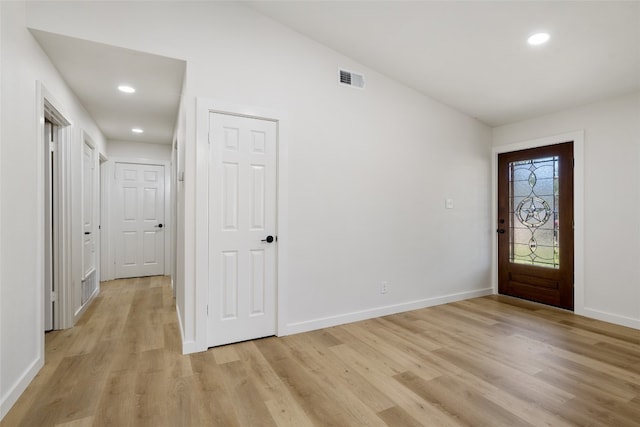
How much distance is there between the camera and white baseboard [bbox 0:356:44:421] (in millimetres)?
1837

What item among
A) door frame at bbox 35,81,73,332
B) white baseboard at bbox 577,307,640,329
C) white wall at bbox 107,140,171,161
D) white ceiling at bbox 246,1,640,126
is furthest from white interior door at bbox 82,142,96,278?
white baseboard at bbox 577,307,640,329

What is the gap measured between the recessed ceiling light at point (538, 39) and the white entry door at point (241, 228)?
241cm

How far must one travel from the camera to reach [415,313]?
3729mm

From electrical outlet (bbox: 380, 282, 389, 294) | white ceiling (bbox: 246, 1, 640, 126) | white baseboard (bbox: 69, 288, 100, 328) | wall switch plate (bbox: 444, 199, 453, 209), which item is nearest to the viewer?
white ceiling (bbox: 246, 1, 640, 126)

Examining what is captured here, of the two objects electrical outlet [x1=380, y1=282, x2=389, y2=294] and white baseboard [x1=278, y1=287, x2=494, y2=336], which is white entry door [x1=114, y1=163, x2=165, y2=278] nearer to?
white baseboard [x1=278, y1=287, x2=494, y2=336]

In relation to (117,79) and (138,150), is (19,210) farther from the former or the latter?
(138,150)

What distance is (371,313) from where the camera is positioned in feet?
11.6

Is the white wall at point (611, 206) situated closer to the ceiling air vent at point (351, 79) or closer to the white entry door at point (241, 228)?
the ceiling air vent at point (351, 79)

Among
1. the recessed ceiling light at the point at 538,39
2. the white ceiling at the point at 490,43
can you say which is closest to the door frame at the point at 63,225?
the white ceiling at the point at 490,43

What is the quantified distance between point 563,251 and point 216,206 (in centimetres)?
410

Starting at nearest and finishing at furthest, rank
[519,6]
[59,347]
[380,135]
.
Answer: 1. [519,6]
2. [59,347]
3. [380,135]

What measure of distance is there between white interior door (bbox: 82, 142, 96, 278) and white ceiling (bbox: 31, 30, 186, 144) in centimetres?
61

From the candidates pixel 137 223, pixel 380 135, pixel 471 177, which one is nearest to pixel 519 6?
pixel 380 135

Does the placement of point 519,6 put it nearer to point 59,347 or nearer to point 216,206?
point 216,206
